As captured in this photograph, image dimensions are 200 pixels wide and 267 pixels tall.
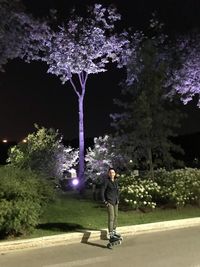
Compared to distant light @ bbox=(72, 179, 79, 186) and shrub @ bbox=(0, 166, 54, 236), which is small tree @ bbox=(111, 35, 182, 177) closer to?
distant light @ bbox=(72, 179, 79, 186)

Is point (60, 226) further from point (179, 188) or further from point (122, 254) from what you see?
point (179, 188)

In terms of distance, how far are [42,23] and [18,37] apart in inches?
66.7

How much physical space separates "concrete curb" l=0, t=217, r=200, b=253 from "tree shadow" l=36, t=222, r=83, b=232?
648mm

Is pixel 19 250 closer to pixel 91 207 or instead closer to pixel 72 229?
pixel 72 229

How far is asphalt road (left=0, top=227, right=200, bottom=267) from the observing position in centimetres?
1109


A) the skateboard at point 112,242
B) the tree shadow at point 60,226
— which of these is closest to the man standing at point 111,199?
the skateboard at point 112,242

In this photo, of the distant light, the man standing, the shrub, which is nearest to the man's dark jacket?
the man standing

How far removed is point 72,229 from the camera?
1532 cm

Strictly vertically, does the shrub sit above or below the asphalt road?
above

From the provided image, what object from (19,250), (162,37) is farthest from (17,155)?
(19,250)

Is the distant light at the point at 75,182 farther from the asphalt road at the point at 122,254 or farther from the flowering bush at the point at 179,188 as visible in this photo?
the asphalt road at the point at 122,254

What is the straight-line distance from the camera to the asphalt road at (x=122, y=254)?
1109cm

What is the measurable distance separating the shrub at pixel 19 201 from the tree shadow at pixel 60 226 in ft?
2.94

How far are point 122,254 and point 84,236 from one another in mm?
2489
